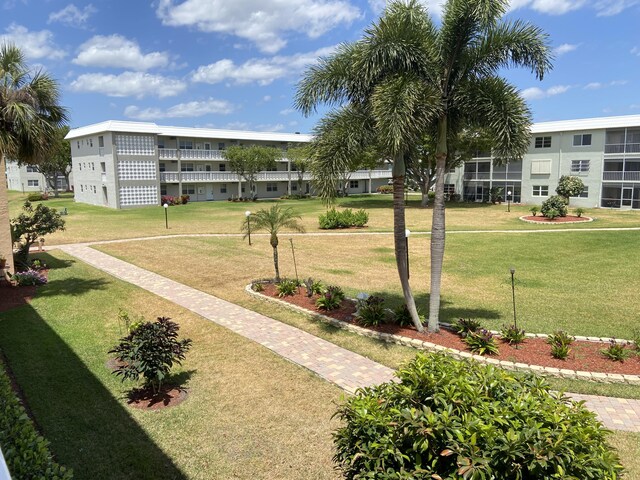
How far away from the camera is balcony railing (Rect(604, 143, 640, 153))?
4159 centimetres

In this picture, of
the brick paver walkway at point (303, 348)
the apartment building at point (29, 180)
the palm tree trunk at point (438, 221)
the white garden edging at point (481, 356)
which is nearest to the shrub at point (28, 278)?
the brick paver walkway at point (303, 348)

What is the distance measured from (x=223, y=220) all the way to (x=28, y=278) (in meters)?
23.1

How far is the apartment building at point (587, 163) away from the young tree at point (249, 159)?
90.5ft

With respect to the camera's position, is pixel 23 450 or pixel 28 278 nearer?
pixel 23 450

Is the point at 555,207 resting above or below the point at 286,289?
above

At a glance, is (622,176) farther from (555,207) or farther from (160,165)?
(160,165)

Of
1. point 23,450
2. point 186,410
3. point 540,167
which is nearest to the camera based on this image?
point 23,450

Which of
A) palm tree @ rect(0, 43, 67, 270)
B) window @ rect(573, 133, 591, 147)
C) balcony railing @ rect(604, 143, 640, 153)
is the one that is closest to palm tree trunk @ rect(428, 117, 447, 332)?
palm tree @ rect(0, 43, 67, 270)

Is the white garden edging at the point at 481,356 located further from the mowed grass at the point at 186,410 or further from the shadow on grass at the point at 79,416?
the shadow on grass at the point at 79,416

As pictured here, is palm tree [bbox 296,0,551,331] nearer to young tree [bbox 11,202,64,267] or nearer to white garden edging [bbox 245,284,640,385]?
white garden edging [bbox 245,284,640,385]

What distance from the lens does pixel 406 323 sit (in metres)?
11.2

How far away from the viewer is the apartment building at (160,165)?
47.8 metres

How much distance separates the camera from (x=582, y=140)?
147 feet

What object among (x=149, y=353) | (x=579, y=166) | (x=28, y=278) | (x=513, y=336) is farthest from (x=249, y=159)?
(x=149, y=353)
